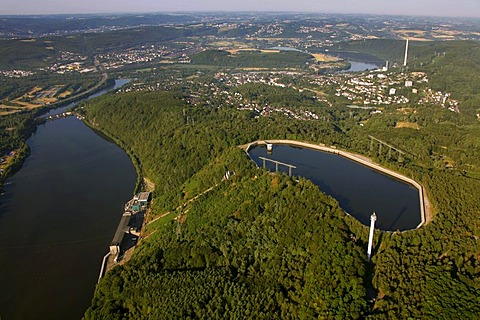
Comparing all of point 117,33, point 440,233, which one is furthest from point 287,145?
point 117,33

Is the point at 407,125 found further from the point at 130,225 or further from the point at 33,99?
Answer: the point at 33,99

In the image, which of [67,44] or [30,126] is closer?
[30,126]

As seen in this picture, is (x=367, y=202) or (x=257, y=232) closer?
(x=257, y=232)

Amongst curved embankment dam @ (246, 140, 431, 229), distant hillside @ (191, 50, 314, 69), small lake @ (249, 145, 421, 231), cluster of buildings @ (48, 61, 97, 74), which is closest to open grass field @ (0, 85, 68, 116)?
cluster of buildings @ (48, 61, 97, 74)

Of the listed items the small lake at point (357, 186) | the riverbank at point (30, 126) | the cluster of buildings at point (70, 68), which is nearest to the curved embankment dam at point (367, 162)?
the small lake at point (357, 186)

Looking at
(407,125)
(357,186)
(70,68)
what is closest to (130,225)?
(357,186)

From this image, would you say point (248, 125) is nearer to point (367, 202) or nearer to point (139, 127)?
point (139, 127)
